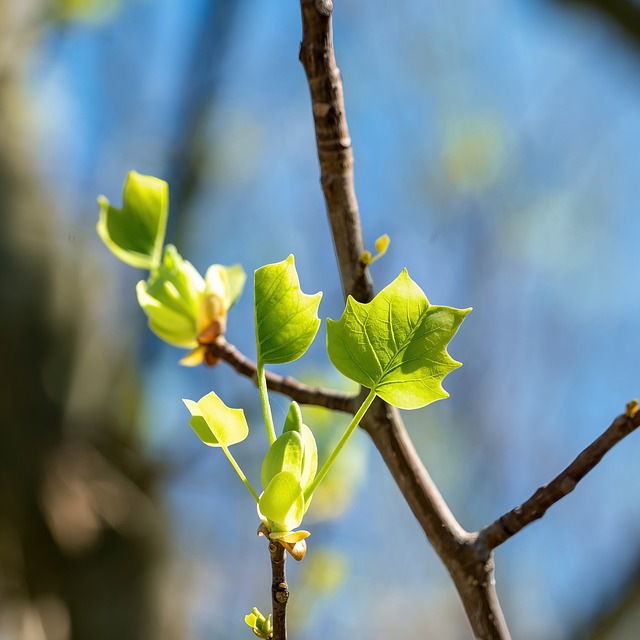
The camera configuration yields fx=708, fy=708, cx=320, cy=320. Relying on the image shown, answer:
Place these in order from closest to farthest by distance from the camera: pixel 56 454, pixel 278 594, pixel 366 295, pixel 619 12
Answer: pixel 278 594, pixel 366 295, pixel 619 12, pixel 56 454

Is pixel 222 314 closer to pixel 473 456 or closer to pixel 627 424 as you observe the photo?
pixel 627 424

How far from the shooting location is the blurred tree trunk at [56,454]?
3.97 feet

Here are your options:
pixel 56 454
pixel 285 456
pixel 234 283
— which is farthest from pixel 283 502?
pixel 56 454

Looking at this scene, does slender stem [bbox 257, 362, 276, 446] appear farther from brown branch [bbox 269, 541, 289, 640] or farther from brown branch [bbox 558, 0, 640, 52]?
brown branch [bbox 558, 0, 640, 52]

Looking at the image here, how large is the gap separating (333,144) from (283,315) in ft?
0.34

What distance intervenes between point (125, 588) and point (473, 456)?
4.16ft

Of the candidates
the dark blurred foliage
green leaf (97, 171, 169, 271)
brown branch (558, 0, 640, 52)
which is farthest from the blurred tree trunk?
brown branch (558, 0, 640, 52)

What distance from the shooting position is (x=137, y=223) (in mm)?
437

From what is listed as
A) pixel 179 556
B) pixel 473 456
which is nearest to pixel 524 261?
pixel 473 456

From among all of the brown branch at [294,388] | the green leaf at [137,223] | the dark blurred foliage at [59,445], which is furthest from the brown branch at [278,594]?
the dark blurred foliage at [59,445]

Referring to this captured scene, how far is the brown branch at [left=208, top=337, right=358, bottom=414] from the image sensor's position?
15.6 inches

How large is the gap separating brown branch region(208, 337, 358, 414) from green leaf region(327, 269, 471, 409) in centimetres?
10

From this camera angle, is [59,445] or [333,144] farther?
[59,445]

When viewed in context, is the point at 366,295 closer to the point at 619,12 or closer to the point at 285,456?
the point at 285,456
